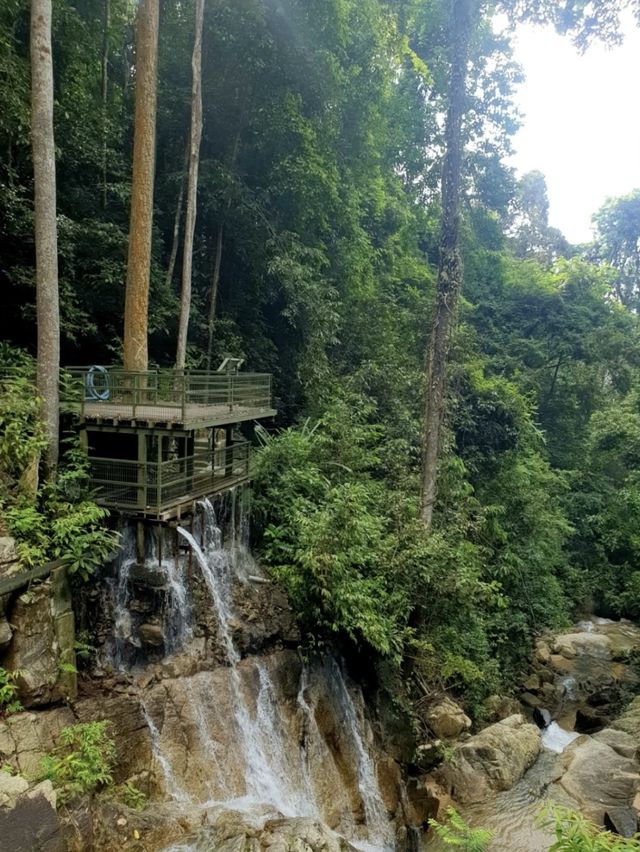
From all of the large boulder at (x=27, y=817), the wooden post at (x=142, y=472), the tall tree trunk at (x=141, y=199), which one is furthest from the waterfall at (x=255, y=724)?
the tall tree trunk at (x=141, y=199)

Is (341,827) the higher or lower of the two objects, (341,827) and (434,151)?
the lower

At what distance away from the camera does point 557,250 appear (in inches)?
1660

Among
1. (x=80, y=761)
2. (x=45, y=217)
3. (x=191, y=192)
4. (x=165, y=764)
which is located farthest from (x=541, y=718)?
(x=191, y=192)

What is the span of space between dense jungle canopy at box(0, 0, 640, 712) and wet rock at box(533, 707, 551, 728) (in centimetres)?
126

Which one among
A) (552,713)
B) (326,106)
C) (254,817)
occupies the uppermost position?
(326,106)

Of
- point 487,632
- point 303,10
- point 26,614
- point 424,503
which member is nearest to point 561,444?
point 487,632

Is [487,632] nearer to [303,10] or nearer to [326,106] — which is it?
[326,106]

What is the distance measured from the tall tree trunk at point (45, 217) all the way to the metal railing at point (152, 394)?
1.90ft

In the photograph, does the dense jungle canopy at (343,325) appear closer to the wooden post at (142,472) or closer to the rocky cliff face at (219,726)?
Result: the rocky cliff face at (219,726)

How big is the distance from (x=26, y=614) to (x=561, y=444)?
80.2ft

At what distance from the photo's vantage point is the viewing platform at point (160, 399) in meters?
9.40

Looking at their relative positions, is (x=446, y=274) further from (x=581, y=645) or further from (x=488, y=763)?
(x=581, y=645)

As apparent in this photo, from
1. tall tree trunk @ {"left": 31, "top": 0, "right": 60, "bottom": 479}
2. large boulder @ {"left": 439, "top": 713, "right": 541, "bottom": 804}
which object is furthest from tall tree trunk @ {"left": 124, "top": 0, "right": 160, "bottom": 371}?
large boulder @ {"left": 439, "top": 713, "right": 541, "bottom": 804}

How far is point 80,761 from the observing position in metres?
6.74
